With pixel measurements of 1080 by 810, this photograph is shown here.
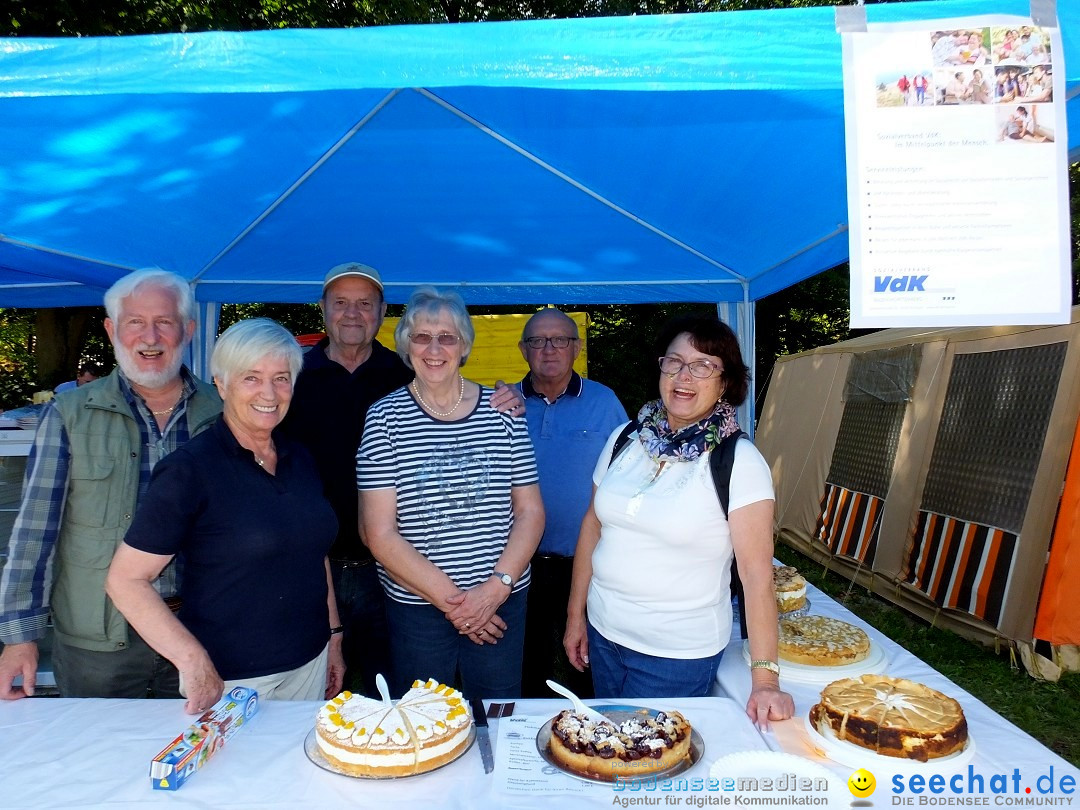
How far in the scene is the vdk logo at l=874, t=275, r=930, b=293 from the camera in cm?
148

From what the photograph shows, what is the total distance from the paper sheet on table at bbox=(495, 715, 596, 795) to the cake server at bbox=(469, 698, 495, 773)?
15 mm

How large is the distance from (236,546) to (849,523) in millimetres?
5431

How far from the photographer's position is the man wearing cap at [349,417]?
2.59 metres

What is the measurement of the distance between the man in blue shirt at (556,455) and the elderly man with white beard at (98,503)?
4.64ft

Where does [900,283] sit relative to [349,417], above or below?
above

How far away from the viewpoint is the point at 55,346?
9914mm

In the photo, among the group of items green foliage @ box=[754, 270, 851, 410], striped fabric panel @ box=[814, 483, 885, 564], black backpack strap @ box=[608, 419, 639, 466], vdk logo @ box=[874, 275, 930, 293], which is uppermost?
green foliage @ box=[754, 270, 851, 410]

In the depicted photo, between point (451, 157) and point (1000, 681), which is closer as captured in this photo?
point (451, 157)

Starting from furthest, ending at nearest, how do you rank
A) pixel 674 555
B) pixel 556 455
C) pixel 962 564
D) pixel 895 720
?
1. pixel 962 564
2. pixel 556 455
3. pixel 674 555
4. pixel 895 720

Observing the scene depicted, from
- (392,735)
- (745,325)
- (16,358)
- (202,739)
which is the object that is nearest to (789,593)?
(392,735)

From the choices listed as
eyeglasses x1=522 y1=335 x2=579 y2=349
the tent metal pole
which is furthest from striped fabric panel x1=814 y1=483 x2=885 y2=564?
eyeglasses x1=522 y1=335 x2=579 y2=349

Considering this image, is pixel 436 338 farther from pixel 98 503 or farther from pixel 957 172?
pixel 957 172

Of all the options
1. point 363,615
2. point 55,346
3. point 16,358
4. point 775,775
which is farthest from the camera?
point 16,358

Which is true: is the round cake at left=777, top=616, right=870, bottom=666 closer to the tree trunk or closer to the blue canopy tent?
the blue canopy tent
